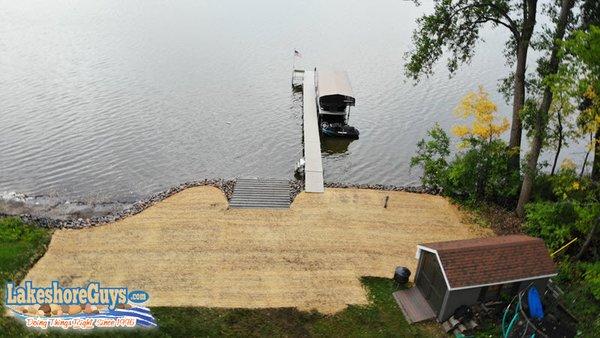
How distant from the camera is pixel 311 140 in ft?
135

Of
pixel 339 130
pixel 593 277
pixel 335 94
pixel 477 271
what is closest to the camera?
pixel 477 271

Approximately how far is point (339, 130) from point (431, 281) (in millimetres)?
24223

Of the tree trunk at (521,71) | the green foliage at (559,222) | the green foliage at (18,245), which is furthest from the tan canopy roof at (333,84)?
the green foliage at (18,245)

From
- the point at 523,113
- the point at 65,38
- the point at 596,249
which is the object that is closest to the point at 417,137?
the point at 523,113

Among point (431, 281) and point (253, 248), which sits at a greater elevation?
point (431, 281)

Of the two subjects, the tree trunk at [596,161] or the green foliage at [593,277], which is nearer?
the green foliage at [593,277]

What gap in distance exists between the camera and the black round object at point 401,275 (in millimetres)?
23406

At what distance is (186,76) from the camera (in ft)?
182

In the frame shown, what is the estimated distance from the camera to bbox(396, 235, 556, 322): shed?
68.1ft

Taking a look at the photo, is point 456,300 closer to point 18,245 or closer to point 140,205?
point 140,205

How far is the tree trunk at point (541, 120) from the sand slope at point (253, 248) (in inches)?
172

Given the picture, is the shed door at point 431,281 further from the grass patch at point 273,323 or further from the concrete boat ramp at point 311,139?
the concrete boat ramp at point 311,139

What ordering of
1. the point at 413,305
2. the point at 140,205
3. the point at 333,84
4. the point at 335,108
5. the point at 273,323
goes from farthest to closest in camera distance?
the point at 333,84, the point at 335,108, the point at 140,205, the point at 413,305, the point at 273,323

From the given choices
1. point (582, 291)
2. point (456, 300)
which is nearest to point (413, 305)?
point (456, 300)
